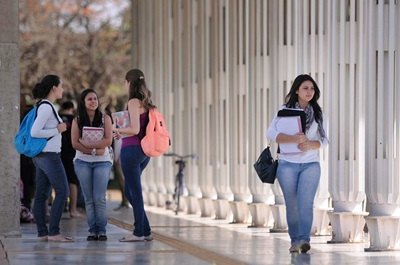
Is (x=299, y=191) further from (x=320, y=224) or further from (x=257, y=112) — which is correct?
(x=257, y=112)

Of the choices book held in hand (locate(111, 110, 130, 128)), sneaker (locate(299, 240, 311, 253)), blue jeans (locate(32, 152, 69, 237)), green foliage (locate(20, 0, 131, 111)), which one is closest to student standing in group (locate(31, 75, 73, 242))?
blue jeans (locate(32, 152, 69, 237))

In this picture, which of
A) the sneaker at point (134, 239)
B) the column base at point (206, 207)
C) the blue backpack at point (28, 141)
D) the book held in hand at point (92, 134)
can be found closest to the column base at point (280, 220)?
the sneaker at point (134, 239)

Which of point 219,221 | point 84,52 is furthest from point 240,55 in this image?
point 84,52

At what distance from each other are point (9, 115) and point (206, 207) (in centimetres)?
710

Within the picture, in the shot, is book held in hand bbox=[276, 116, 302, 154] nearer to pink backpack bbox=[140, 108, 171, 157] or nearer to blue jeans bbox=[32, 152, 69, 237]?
pink backpack bbox=[140, 108, 171, 157]

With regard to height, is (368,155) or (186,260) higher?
(368,155)

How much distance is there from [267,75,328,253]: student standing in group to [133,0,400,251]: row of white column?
2.59 feet

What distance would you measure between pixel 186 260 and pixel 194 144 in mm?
11479

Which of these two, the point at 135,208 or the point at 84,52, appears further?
the point at 84,52

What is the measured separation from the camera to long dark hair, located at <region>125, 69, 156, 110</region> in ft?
50.1

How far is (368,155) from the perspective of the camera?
14.4 metres

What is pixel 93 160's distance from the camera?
52.5 feet

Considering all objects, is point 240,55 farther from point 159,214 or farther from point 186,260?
point 186,260

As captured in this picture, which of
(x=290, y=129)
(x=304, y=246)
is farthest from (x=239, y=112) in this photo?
(x=304, y=246)
